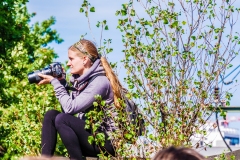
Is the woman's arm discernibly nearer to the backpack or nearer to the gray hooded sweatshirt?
the gray hooded sweatshirt

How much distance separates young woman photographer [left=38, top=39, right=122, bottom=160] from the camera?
5223mm

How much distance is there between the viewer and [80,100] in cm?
524

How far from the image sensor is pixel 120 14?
538 cm

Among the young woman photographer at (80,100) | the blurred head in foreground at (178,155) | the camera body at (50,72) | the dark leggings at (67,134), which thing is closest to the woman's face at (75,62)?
the young woman photographer at (80,100)

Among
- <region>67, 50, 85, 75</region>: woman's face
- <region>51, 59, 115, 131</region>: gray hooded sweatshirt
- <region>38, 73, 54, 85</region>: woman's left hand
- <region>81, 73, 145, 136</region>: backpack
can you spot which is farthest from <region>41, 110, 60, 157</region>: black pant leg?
<region>81, 73, 145, 136</region>: backpack

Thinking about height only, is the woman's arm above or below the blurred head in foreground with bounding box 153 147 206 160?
above

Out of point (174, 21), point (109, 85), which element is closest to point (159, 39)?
point (174, 21)

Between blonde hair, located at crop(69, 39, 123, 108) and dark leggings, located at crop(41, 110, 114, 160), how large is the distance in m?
0.38

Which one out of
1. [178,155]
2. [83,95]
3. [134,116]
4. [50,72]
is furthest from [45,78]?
[178,155]

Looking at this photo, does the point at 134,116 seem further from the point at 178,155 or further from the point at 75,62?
the point at 178,155

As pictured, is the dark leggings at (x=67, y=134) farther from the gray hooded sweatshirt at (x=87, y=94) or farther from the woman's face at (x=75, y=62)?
the woman's face at (x=75, y=62)

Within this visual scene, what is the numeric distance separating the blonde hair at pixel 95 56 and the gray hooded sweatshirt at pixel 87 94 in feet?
0.15

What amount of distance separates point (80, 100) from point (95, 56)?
A: 0.43 meters

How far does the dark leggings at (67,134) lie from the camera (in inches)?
204
